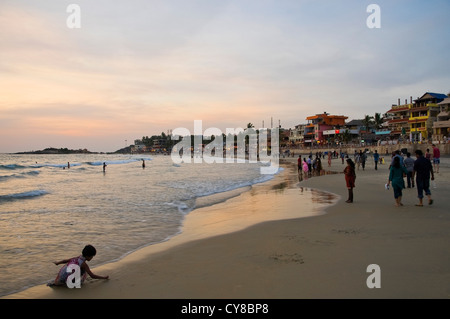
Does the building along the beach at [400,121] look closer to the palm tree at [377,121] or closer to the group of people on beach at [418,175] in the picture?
the palm tree at [377,121]

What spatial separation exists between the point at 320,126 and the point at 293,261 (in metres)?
101

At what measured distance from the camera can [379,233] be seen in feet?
24.2

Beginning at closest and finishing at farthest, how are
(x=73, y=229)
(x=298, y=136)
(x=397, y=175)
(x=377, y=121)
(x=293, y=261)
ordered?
(x=293, y=261)
(x=73, y=229)
(x=397, y=175)
(x=377, y=121)
(x=298, y=136)

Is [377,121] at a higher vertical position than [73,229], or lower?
higher

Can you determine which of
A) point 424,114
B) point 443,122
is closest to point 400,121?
point 424,114

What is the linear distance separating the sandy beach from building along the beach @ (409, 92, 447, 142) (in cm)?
6471

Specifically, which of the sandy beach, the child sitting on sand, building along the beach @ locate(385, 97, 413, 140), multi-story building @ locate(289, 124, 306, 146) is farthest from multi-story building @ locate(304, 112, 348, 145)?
the child sitting on sand

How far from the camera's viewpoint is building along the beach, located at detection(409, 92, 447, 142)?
6394cm

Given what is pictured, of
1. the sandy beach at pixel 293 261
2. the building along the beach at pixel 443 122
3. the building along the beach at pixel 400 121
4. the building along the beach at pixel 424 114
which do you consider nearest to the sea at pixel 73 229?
the sandy beach at pixel 293 261

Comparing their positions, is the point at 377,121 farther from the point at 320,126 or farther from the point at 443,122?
the point at 443,122

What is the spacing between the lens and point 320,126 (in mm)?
101312

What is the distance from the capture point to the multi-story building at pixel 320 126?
101 metres
